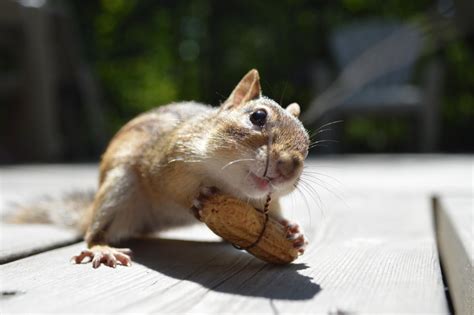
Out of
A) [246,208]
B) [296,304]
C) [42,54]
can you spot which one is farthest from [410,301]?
[42,54]


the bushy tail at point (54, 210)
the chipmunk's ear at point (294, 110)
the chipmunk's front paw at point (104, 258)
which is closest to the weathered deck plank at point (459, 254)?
the chipmunk's ear at point (294, 110)

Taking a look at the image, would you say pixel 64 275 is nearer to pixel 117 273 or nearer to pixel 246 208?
pixel 117 273

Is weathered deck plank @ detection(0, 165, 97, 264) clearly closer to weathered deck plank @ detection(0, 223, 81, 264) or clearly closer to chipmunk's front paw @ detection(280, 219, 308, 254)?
weathered deck plank @ detection(0, 223, 81, 264)

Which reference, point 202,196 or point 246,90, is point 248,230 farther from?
point 246,90

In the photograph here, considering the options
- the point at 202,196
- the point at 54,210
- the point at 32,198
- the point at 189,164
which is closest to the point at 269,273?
the point at 202,196

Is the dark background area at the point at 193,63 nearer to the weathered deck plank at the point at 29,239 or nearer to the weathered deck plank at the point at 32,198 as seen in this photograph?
the weathered deck plank at the point at 32,198

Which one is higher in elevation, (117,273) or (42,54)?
(42,54)

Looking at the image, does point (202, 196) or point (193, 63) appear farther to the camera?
point (193, 63)
